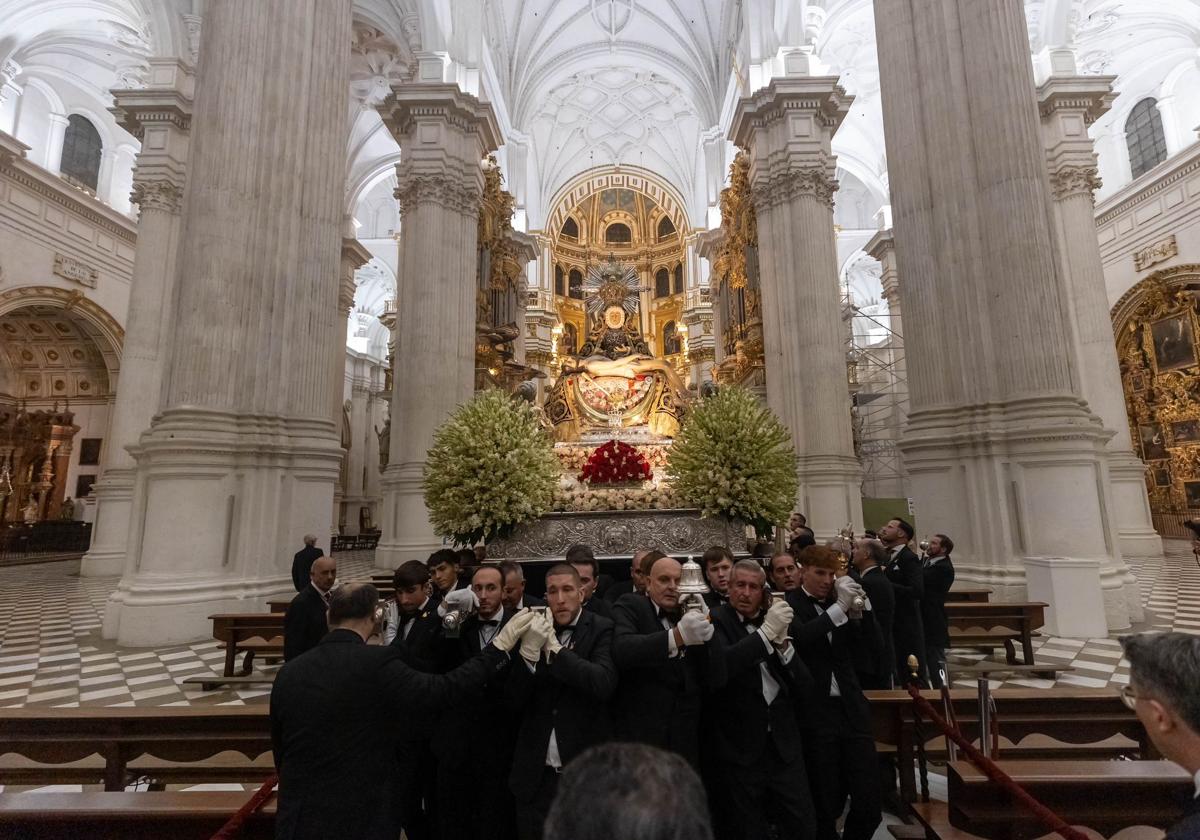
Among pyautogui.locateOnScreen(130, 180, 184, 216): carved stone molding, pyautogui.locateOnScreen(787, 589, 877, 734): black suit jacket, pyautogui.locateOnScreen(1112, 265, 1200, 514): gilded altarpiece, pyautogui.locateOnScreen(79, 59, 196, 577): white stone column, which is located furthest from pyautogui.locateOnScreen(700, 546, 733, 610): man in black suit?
pyautogui.locateOnScreen(1112, 265, 1200, 514): gilded altarpiece

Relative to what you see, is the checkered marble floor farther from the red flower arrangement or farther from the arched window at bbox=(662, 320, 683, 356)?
the arched window at bbox=(662, 320, 683, 356)

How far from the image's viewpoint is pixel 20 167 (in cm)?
1702

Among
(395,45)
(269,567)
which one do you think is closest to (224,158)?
(269,567)

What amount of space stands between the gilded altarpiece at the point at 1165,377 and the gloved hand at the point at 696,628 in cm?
2226

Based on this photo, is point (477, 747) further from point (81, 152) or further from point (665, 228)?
point (665, 228)

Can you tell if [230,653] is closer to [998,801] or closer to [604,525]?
[604,525]

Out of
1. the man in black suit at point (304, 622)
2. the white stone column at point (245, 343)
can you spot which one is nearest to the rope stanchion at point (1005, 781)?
the man in black suit at point (304, 622)

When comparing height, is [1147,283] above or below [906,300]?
above

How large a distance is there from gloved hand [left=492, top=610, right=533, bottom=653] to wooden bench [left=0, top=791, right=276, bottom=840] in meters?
1.08

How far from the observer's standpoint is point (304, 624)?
391 cm

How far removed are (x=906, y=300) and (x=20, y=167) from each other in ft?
72.0

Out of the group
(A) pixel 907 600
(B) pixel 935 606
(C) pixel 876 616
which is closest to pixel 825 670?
(C) pixel 876 616

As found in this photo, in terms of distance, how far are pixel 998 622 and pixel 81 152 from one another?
2580 centimetres

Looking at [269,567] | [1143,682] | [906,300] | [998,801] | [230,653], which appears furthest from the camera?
[906,300]
